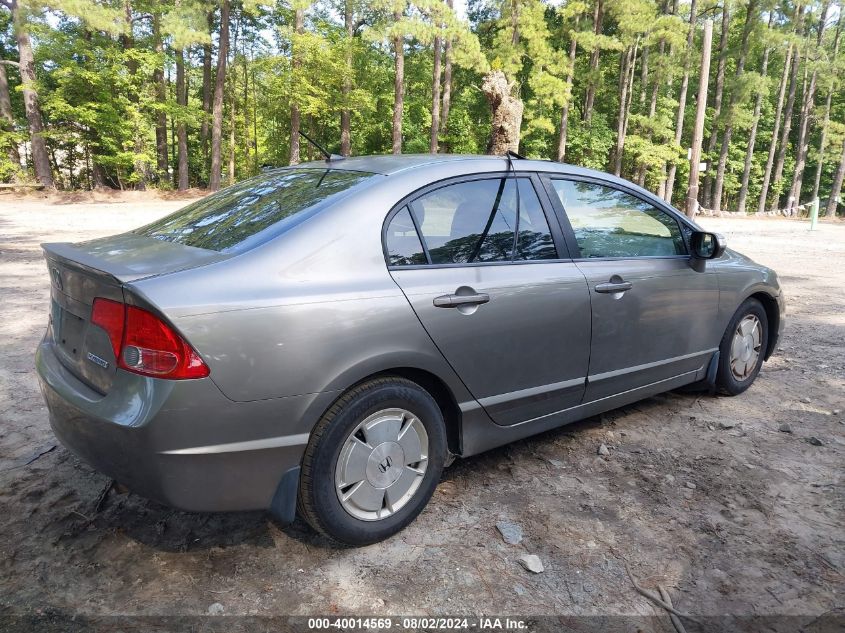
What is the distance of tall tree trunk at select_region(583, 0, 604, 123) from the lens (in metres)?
30.5

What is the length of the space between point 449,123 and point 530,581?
33.2 meters

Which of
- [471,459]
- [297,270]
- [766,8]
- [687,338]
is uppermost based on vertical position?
[766,8]

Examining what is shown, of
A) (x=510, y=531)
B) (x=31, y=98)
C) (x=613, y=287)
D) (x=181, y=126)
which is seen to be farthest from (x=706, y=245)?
(x=181, y=126)

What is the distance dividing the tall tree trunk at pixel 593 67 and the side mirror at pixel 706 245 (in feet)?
94.6

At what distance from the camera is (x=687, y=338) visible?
12.3 ft

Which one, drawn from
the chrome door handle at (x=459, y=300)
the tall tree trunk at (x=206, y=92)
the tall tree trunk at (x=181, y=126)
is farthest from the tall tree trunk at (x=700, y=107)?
the tall tree trunk at (x=206, y=92)

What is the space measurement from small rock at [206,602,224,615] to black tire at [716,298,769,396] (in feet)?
11.5

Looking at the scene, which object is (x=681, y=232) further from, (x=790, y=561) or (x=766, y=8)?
(x=766, y=8)

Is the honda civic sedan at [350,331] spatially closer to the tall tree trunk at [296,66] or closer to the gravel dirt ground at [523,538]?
the gravel dirt ground at [523,538]

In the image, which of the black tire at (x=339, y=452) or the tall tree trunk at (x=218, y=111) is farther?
the tall tree trunk at (x=218, y=111)

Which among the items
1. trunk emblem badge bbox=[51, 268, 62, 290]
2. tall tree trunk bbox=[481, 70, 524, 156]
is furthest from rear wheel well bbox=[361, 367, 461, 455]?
tall tree trunk bbox=[481, 70, 524, 156]

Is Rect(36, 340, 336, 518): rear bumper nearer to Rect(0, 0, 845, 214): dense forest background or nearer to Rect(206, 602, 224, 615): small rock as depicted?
Rect(206, 602, 224, 615): small rock

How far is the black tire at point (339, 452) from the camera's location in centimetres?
227

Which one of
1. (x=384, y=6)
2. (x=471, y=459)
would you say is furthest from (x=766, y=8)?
(x=471, y=459)
